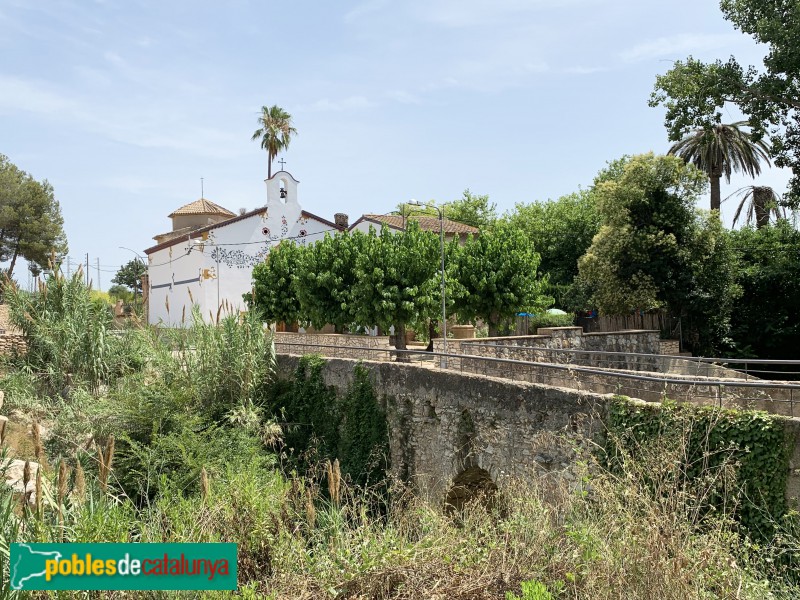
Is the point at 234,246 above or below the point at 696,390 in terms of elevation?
above

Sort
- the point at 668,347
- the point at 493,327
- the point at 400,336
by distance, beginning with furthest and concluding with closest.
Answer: the point at 493,327 < the point at 400,336 < the point at 668,347

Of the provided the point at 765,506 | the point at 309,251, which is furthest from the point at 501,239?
the point at 765,506

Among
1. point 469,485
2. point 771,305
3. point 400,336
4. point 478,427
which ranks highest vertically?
point 771,305


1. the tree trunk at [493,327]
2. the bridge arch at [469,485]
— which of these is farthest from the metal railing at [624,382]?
the tree trunk at [493,327]

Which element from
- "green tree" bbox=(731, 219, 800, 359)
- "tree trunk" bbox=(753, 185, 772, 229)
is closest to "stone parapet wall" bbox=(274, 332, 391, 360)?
"green tree" bbox=(731, 219, 800, 359)

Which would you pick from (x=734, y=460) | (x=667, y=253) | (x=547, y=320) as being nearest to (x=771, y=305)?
(x=667, y=253)

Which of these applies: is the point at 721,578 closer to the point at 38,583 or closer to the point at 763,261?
the point at 38,583

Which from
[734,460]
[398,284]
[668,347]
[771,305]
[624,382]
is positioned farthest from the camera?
[771,305]

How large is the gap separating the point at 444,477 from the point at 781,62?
48.8ft

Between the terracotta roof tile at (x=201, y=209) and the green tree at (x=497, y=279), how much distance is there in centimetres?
2526

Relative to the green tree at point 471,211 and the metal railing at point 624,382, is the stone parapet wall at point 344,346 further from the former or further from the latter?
the green tree at point 471,211

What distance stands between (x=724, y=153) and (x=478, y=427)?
26162 mm

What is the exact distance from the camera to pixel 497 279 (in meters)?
25.4

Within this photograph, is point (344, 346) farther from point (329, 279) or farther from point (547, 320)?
point (547, 320)
